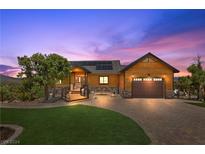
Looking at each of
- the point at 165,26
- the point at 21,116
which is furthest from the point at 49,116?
the point at 165,26

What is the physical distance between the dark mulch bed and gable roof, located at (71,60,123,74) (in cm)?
1791

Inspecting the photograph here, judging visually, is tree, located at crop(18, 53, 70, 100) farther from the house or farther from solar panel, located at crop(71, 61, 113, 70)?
solar panel, located at crop(71, 61, 113, 70)

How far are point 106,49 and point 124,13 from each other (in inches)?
270

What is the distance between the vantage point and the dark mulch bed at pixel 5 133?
784cm

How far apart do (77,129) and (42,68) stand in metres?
9.96

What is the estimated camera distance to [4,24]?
15898 millimetres

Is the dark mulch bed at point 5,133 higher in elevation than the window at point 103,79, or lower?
lower

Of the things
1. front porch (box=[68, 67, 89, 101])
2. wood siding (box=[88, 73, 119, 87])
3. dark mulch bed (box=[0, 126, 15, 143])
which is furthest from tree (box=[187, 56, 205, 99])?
dark mulch bed (box=[0, 126, 15, 143])

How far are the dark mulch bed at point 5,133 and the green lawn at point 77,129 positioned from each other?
1.90 feet

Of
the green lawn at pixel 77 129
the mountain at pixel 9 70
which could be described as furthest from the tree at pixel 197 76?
the mountain at pixel 9 70

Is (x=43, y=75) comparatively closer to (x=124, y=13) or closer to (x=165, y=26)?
(x=124, y=13)

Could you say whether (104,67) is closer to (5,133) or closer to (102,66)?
Answer: (102,66)

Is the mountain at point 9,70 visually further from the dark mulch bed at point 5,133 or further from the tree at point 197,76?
the tree at point 197,76

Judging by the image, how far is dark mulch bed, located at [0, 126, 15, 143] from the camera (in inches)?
309
